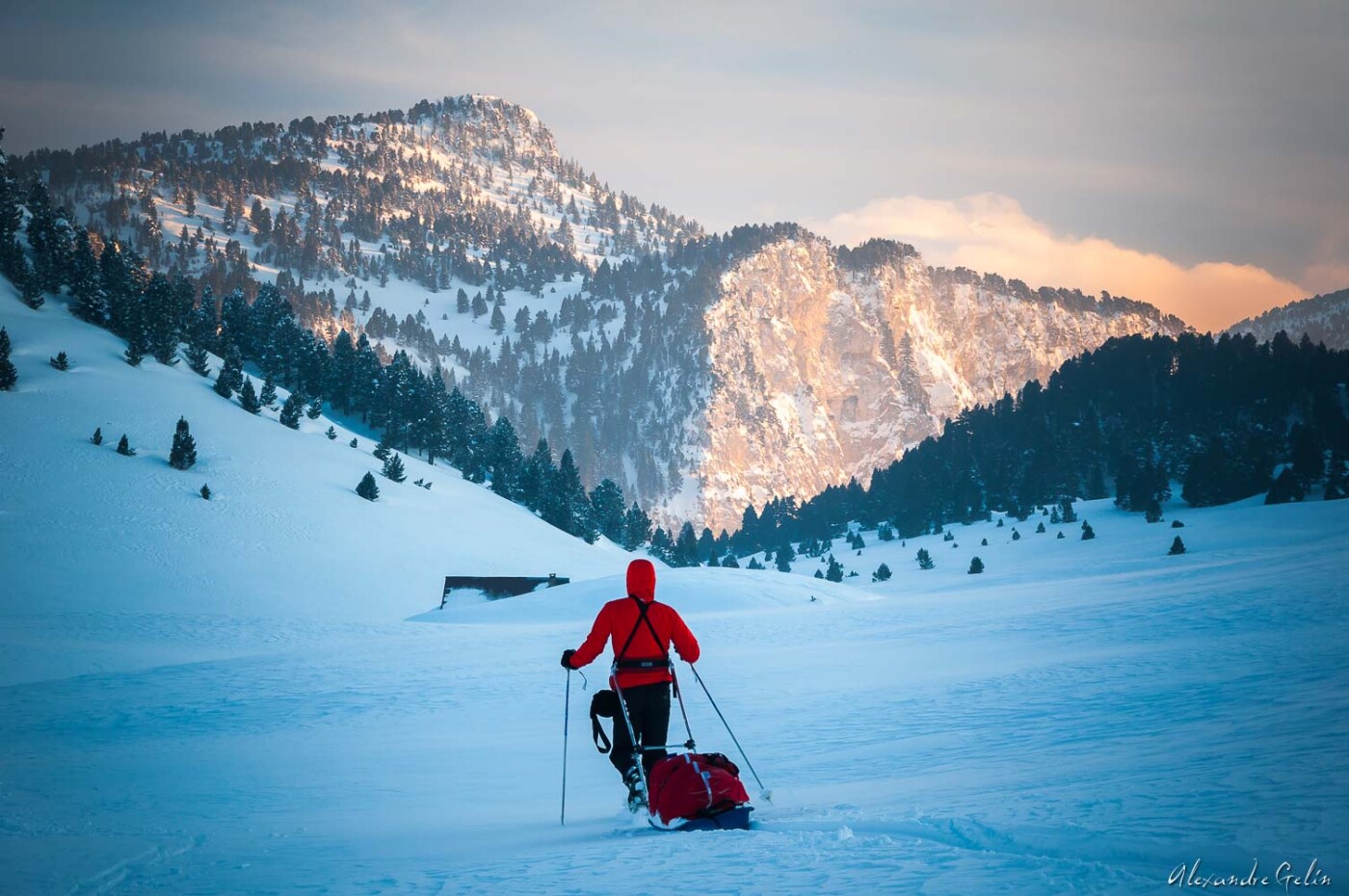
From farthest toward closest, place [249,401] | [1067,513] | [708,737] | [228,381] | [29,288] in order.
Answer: [29,288]
[228,381]
[1067,513]
[249,401]
[708,737]

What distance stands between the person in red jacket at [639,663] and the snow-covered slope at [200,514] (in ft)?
79.3

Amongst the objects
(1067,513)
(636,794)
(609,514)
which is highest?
(609,514)

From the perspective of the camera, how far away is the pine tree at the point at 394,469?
198ft

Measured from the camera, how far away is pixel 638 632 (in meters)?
7.02

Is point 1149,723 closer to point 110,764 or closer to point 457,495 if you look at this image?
point 110,764

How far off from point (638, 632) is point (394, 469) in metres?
57.7

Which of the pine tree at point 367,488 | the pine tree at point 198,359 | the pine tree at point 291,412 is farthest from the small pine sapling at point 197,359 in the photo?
the pine tree at point 367,488

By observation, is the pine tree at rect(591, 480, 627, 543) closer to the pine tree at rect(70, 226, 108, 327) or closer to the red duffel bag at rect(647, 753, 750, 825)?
the pine tree at rect(70, 226, 108, 327)

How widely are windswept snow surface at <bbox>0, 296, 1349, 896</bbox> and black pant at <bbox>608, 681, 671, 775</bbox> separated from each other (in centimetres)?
55

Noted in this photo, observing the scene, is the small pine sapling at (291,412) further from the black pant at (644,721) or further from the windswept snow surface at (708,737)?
the black pant at (644,721)

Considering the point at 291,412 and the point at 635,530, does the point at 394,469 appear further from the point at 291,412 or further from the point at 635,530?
the point at 635,530

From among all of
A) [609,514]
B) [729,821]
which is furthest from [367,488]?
[729,821]

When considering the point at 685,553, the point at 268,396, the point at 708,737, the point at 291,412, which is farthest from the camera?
the point at 685,553

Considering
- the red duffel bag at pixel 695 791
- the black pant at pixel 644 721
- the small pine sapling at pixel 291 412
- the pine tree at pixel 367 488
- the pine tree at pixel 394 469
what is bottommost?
the red duffel bag at pixel 695 791
